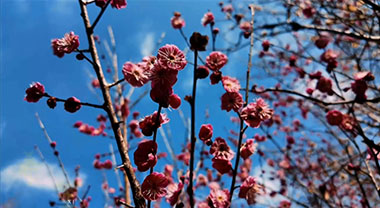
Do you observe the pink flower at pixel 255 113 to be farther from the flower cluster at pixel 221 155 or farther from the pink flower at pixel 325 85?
the pink flower at pixel 325 85

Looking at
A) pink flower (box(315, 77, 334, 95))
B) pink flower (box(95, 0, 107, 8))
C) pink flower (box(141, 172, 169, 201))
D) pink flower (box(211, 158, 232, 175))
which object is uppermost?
pink flower (box(315, 77, 334, 95))

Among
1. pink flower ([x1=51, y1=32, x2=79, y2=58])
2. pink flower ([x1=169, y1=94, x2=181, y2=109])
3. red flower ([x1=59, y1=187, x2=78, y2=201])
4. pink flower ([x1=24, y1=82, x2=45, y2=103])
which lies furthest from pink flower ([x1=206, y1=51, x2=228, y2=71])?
red flower ([x1=59, y1=187, x2=78, y2=201])

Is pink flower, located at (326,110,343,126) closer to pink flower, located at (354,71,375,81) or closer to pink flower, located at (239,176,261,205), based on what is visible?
pink flower, located at (354,71,375,81)

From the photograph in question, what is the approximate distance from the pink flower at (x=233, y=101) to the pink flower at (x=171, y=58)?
464mm

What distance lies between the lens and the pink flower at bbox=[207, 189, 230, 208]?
4.25 ft

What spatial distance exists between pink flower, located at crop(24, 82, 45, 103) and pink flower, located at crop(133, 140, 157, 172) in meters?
0.63

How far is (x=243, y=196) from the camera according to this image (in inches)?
58.3

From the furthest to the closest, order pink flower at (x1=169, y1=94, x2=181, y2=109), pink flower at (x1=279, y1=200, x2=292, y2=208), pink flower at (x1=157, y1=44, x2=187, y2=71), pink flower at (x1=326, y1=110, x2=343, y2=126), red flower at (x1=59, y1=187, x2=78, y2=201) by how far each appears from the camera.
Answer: pink flower at (x1=279, y1=200, x2=292, y2=208) < pink flower at (x1=326, y1=110, x2=343, y2=126) < red flower at (x1=59, y1=187, x2=78, y2=201) < pink flower at (x1=169, y1=94, x2=181, y2=109) < pink flower at (x1=157, y1=44, x2=187, y2=71)

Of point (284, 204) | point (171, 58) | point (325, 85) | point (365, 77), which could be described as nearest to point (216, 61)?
point (171, 58)

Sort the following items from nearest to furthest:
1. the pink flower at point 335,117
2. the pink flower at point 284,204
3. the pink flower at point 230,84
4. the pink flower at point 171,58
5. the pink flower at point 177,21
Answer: the pink flower at point 171,58
the pink flower at point 230,84
the pink flower at point 335,117
the pink flower at point 177,21
the pink flower at point 284,204

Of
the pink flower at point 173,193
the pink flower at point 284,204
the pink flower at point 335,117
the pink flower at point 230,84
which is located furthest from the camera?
the pink flower at point 284,204

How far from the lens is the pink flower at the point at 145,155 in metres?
1.14

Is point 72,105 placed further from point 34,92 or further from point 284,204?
point 284,204

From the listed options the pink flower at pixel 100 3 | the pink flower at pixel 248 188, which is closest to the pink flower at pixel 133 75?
the pink flower at pixel 100 3
